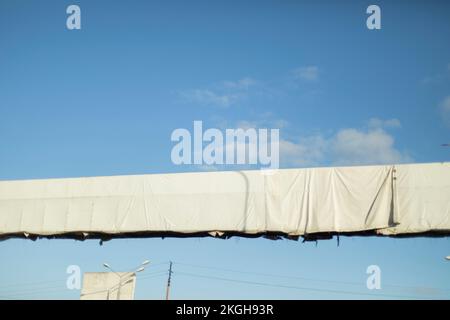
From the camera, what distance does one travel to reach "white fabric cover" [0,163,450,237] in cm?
1280

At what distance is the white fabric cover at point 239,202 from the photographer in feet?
42.0

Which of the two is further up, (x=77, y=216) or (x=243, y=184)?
(x=243, y=184)

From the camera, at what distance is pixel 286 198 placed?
13.5m

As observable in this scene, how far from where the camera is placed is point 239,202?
1362 centimetres

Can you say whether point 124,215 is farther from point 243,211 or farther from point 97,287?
point 97,287

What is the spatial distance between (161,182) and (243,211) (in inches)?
102
